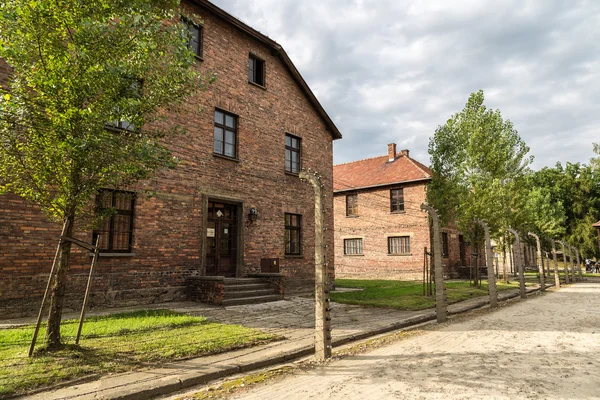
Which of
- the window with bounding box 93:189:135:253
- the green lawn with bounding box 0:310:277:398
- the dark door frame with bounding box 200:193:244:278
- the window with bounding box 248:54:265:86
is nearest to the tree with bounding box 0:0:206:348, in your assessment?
the green lawn with bounding box 0:310:277:398

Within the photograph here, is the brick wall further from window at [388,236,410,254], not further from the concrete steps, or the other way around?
the concrete steps

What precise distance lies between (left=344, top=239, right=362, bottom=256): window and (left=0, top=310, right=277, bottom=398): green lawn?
2038 centimetres

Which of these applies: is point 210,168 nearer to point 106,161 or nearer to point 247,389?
point 106,161

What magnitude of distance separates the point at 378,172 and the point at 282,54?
1480 cm

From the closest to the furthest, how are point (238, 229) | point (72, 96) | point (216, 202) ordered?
point (72, 96)
point (216, 202)
point (238, 229)

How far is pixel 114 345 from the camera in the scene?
5898 millimetres

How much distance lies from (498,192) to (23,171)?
20.1 metres

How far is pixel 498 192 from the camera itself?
1938 cm

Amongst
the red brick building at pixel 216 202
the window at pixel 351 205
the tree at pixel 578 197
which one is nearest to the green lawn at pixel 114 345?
the red brick building at pixel 216 202

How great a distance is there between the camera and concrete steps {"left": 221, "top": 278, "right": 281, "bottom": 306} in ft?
35.3

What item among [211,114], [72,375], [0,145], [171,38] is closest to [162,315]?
[72,375]

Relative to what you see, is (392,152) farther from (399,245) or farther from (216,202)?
(216,202)

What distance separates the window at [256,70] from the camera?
14758 millimetres

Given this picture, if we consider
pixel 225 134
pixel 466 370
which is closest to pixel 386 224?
pixel 225 134
